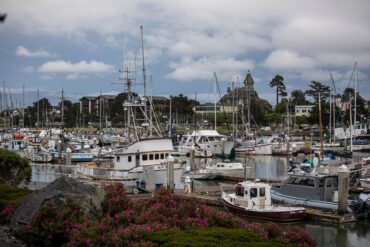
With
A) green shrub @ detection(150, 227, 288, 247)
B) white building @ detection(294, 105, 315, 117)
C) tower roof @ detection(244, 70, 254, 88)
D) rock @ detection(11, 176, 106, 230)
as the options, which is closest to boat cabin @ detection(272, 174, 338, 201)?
rock @ detection(11, 176, 106, 230)

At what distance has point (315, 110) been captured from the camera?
121 meters

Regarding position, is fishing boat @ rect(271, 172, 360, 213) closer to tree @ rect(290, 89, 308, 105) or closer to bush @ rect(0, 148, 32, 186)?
bush @ rect(0, 148, 32, 186)

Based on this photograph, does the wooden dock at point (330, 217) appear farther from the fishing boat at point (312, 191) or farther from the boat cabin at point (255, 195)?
the boat cabin at point (255, 195)

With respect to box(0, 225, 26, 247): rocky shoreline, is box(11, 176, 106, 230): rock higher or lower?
higher

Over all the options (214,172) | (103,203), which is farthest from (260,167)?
(103,203)

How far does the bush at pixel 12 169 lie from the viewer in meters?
25.6

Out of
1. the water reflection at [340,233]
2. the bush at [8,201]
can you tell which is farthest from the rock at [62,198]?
the water reflection at [340,233]

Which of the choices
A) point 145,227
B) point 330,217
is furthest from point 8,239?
point 330,217

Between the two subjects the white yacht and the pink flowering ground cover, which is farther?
the white yacht

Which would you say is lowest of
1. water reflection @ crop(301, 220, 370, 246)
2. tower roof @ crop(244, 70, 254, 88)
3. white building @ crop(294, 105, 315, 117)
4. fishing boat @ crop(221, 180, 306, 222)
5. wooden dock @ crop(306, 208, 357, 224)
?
water reflection @ crop(301, 220, 370, 246)

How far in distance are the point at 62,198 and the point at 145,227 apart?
3.67 metres

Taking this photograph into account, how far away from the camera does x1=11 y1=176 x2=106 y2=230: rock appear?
52.4 ft

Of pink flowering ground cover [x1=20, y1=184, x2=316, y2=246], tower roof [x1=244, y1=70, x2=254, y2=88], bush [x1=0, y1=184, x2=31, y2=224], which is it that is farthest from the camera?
tower roof [x1=244, y1=70, x2=254, y2=88]

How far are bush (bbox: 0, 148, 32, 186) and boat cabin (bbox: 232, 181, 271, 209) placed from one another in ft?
38.7
